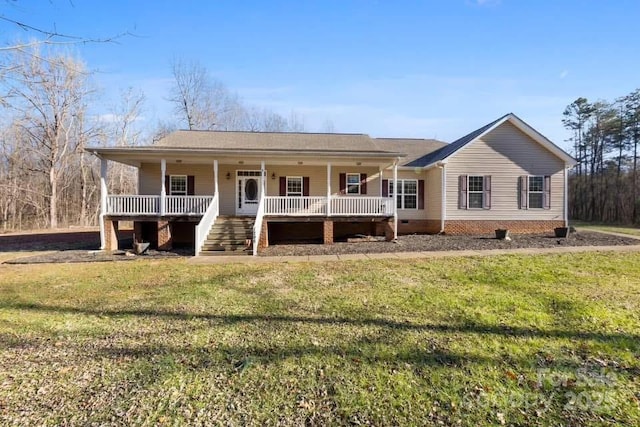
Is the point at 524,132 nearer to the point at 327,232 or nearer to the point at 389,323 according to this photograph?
the point at 327,232

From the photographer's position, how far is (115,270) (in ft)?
26.3

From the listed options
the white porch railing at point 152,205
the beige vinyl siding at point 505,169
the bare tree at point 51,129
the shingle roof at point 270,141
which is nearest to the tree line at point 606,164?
the beige vinyl siding at point 505,169

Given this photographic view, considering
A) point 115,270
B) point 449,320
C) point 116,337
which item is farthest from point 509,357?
point 115,270

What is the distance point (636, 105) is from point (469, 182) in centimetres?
2763

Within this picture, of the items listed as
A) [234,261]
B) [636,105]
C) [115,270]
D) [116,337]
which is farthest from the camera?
Answer: [636,105]

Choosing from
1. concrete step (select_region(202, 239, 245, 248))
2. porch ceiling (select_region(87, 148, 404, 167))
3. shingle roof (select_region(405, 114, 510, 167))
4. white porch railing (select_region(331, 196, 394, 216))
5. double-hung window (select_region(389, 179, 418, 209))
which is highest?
shingle roof (select_region(405, 114, 510, 167))

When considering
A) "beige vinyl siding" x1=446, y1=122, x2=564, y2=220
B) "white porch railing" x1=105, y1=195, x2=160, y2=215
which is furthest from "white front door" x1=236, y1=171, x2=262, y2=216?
"beige vinyl siding" x1=446, y1=122, x2=564, y2=220

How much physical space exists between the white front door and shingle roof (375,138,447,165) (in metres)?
7.91

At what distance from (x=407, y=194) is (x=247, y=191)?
322 inches

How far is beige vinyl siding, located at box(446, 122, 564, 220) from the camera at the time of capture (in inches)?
588

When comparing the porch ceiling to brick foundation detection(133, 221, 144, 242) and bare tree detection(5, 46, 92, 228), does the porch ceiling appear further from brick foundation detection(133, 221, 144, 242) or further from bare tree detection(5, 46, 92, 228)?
bare tree detection(5, 46, 92, 228)

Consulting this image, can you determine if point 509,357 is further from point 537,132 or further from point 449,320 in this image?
point 537,132

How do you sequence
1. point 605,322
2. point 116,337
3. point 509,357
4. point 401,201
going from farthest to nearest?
point 401,201 < point 605,322 < point 116,337 < point 509,357

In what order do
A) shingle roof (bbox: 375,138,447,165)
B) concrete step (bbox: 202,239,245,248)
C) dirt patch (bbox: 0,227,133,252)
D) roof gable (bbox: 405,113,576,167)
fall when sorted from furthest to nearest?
shingle roof (bbox: 375,138,447,165)
roof gable (bbox: 405,113,576,167)
dirt patch (bbox: 0,227,133,252)
concrete step (bbox: 202,239,245,248)
